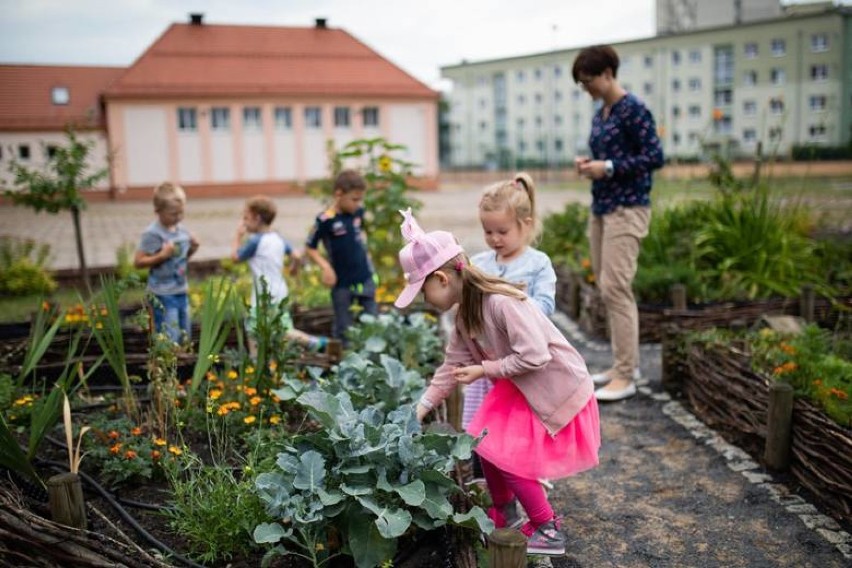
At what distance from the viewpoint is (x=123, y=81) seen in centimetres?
3634

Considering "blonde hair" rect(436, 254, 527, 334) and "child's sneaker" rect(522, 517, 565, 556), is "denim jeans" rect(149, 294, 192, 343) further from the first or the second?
"child's sneaker" rect(522, 517, 565, 556)

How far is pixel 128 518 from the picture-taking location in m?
2.87

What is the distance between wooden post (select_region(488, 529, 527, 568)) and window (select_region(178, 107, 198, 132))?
3782cm

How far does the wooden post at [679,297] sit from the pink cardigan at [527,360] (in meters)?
3.65

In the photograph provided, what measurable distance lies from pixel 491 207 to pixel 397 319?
1.86 meters

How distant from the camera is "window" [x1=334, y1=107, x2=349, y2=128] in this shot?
39.9 metres

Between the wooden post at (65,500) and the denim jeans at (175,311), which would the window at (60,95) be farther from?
the wooden post at (65,500)

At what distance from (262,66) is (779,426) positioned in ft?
129

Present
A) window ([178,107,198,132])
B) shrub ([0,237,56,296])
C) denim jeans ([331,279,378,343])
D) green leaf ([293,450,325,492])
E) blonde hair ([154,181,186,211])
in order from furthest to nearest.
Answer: window ([178,107,198,132])
shrub ([0,237,56,296])
denim jeans ([331,279,378,343])
blonde hair ([154,181,186,211])
green leaf ([293,450,325,492])

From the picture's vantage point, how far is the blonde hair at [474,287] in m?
2.84

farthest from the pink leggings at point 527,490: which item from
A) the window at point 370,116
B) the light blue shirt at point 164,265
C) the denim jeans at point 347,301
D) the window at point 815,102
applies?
the window at point 815,102

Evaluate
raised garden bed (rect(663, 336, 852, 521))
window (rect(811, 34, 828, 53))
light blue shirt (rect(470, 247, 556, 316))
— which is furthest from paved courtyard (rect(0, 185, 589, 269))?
window (rect(811, 34, 828, 53))

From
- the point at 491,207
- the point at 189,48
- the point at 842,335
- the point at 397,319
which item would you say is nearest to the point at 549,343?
the point at 491,207

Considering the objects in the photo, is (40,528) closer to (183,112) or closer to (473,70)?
(183,112)
